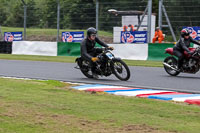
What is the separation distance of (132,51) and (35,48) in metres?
6.35

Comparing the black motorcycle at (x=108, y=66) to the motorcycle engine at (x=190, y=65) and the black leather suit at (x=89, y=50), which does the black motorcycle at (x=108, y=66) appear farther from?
the motorcycle engine at (x=190, y=65)

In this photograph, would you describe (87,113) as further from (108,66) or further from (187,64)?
Answer: (187,64)

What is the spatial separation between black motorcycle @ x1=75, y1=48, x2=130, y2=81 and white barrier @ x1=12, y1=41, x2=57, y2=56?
12.0 metres

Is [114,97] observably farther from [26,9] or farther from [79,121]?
[26,9]

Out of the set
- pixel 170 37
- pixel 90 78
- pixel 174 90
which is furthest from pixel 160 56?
pixel 174 90

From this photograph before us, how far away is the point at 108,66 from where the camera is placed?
1219 cm

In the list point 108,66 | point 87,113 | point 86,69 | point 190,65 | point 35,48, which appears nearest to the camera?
point 87,113

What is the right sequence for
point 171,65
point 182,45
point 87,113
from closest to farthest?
point 87,113
point 182,45
point 171,65

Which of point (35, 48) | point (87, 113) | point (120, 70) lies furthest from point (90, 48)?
point (35, 48)

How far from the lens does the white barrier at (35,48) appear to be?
2491cm

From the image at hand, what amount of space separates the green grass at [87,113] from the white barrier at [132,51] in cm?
1246

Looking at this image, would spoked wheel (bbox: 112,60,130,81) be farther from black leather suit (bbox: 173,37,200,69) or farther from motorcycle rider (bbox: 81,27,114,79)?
black leather suit (bbox: 173,37,200,69)

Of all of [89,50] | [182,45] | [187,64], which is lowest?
[187,64]

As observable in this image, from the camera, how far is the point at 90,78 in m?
12.7
